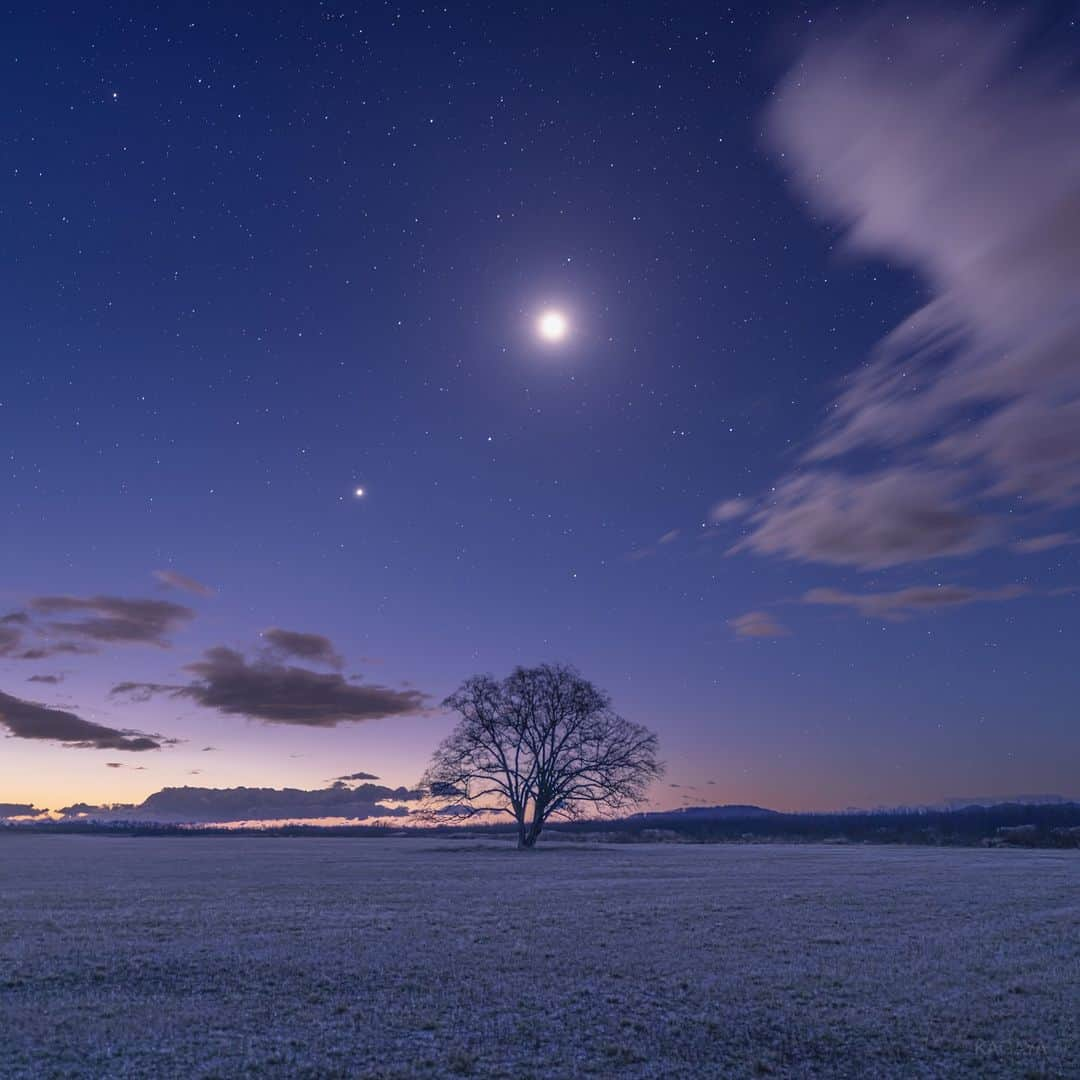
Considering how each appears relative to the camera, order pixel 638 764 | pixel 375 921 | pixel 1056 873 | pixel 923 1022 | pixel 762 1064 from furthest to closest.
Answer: pixel 638 764 → pixel 1056 873 → pixel 375 921 → pixel 923 1022 → pixel 762 1064

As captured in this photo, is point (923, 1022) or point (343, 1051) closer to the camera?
point (343, 1051)

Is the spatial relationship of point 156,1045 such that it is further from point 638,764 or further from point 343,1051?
point 638,764

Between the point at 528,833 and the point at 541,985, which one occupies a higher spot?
the point at 528,833

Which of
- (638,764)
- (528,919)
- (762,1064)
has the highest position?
(638,764)

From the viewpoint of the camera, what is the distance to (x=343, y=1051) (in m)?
9.62

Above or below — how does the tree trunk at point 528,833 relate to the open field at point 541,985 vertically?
above

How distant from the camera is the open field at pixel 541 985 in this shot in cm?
955

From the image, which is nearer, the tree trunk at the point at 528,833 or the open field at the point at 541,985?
the open field at the point at 541,985

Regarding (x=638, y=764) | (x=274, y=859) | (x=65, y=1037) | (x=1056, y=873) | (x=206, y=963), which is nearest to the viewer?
(x=65, y=1037)

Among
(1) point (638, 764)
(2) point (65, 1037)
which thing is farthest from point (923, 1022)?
(1) point (638, 764)

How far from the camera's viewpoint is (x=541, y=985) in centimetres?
1298

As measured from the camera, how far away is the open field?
31.3 ft

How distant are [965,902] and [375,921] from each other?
687 inches

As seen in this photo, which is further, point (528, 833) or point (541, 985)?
point (528, 833)
